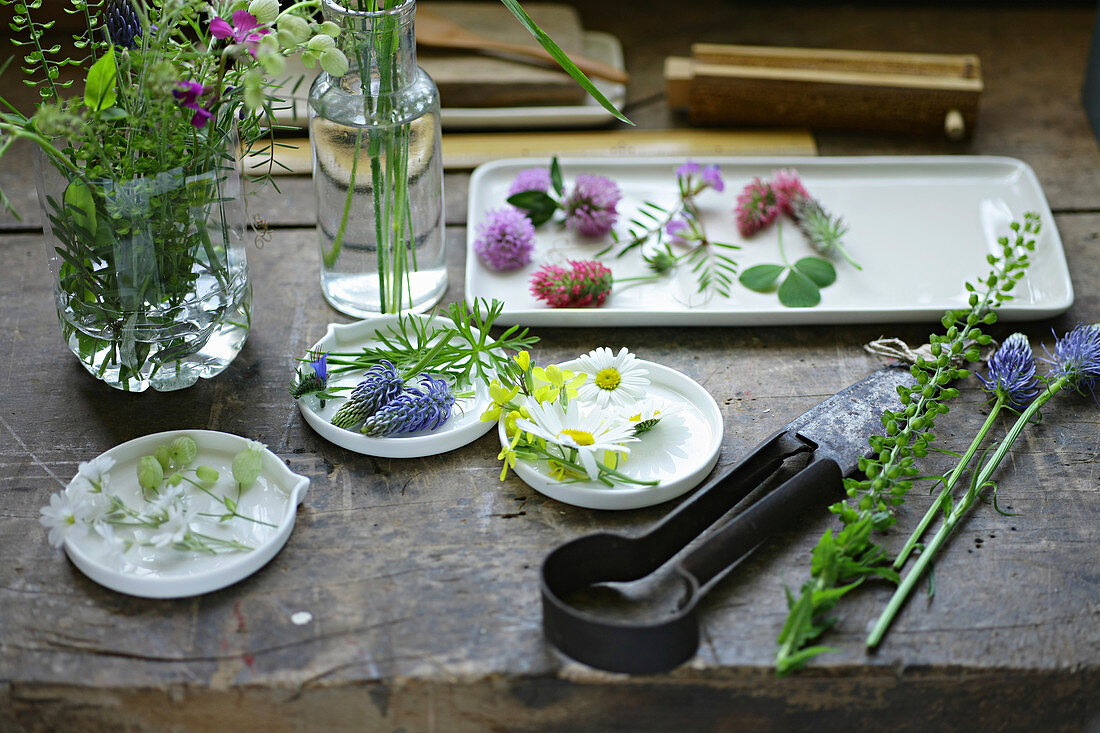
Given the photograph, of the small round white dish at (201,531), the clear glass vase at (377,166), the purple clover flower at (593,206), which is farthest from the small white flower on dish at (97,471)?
the purple clover flower at (593,206)

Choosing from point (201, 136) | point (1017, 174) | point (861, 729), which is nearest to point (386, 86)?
point (201, 136)

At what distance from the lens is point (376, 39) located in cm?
73

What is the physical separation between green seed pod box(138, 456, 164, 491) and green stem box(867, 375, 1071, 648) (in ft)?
1.57

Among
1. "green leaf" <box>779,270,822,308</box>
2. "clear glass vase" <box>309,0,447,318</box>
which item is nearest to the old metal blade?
"green leaf" <box>779,270,822,308</box>

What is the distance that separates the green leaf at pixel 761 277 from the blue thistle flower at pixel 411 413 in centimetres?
33

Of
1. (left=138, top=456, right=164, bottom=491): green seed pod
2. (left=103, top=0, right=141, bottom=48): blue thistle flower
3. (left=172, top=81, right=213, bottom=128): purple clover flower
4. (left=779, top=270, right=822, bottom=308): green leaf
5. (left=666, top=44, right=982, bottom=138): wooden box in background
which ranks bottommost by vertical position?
(left=138, top=456, right=164, bottom=491): green seed pod

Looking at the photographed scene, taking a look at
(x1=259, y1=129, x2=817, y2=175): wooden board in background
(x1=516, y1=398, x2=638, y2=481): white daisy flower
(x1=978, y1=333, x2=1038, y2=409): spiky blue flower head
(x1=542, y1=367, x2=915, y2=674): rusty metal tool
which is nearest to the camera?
(x1=542, y1=367, x2=915, y2=674): rusty metal tool

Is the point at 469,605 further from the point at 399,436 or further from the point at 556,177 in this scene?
the point at 556,177

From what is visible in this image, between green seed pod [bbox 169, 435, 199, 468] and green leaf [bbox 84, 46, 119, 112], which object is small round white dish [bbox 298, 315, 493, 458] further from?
→ green leaf [bbox 84, 46, 119, 112]

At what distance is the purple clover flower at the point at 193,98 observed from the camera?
0.62 metres

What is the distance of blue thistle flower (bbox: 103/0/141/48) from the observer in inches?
26.9

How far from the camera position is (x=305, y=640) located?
603mm

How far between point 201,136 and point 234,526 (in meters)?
0.27

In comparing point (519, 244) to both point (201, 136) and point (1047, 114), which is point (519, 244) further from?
point (1047, 114)
